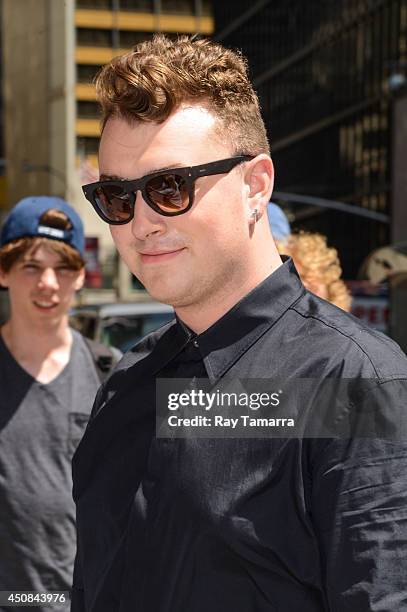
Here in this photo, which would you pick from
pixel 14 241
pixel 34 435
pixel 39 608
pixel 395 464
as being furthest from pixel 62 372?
pixel 395 464

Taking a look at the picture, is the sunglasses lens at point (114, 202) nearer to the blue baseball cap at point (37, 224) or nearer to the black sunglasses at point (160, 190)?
the black sunglasses at point (160, 190)

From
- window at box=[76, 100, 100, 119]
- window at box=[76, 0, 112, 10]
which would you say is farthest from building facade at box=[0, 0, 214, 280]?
window at box=[76, 0, 112, 10]

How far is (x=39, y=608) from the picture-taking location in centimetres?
289

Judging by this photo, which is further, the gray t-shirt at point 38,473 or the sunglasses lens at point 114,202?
the gray t-shirt at point 38,473

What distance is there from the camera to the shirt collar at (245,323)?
5.17 feet

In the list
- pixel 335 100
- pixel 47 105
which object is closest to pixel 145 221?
pixel 47 105

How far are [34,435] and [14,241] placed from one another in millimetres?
700

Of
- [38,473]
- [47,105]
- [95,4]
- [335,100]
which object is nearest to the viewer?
[38,473]

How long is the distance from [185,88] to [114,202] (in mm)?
232

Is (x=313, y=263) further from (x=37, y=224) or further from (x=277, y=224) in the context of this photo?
(x=37, y=224)

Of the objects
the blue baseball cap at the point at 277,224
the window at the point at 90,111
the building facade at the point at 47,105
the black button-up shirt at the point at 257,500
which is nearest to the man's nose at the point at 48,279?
the window at the point at 90,111

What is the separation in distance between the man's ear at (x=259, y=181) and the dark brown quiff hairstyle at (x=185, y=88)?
0.02m

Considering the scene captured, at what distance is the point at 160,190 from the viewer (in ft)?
5.19

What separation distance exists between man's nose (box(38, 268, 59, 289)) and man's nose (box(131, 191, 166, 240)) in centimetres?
178
